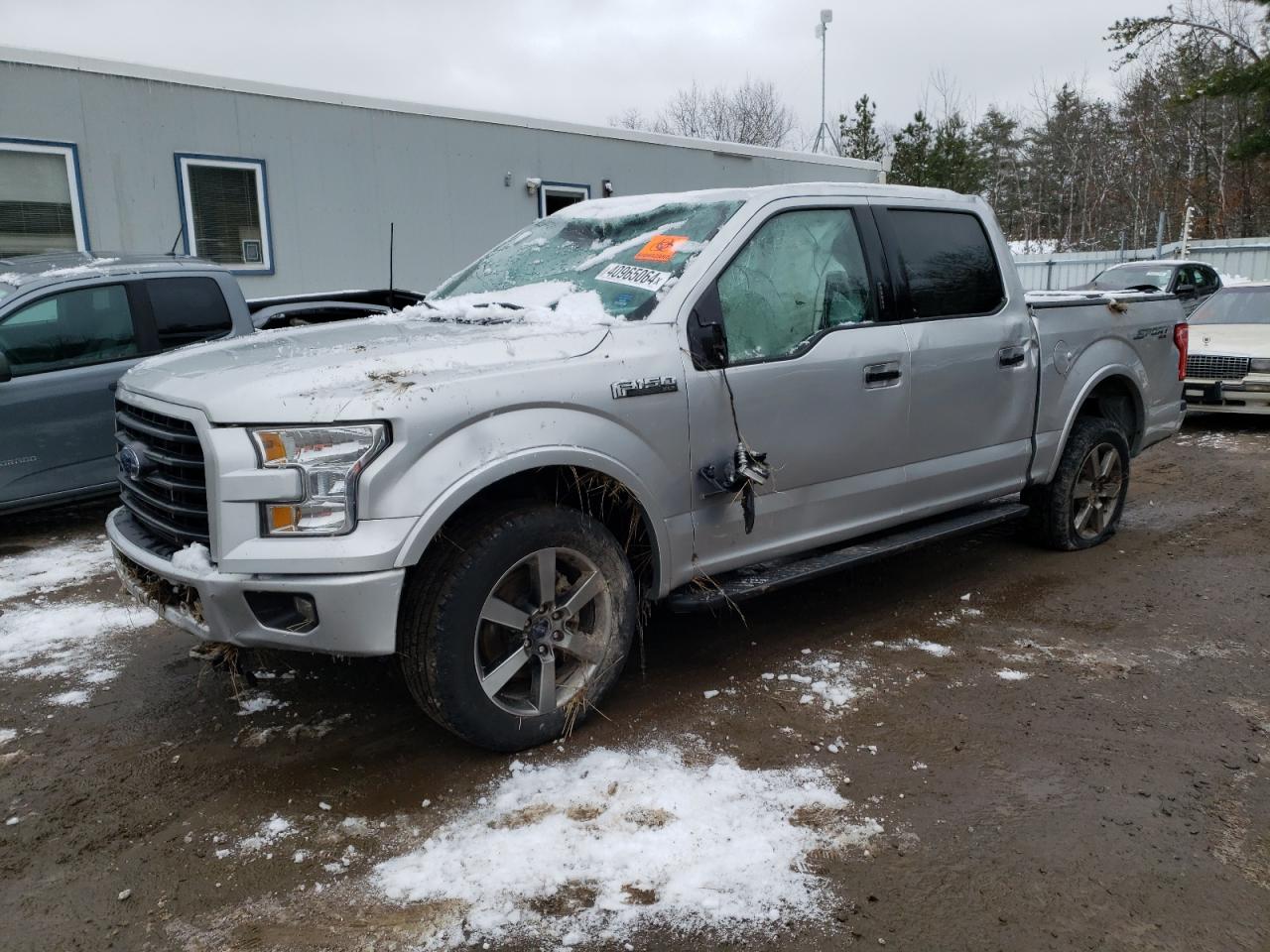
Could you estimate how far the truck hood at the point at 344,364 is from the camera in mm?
2859

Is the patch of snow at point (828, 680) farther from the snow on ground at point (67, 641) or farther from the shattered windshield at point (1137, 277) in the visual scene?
the shattered windshield at point (1137, 277)

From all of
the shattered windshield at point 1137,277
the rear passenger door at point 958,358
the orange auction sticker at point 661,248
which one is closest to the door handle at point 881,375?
the rear passenger door at point 958,358

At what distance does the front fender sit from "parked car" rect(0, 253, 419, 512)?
431 centimetres

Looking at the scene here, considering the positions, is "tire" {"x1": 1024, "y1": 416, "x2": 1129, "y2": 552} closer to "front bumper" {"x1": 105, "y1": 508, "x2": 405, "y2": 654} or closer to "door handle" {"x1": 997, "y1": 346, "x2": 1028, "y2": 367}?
"door handle" {"x1": 997, "y1": 346, "x2": 1028, "y2": 367}

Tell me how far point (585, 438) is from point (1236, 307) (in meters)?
10.6

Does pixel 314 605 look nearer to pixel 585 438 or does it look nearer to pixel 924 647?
pixel 585 438

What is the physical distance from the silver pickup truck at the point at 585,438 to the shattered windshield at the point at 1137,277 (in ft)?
37.9

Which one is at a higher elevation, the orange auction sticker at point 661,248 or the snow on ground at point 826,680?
the orange auction sticker at point 661,248

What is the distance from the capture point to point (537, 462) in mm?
3135

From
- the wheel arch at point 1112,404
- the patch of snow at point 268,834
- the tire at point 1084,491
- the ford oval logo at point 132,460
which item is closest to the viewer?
the patch of snow at point 268,834

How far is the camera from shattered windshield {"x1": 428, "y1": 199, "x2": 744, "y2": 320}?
147 inches

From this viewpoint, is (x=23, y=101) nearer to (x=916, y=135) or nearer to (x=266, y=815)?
(x=266, y=815)

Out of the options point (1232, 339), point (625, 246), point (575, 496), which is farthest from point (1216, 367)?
point (575, 496)

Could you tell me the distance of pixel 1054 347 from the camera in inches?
201
